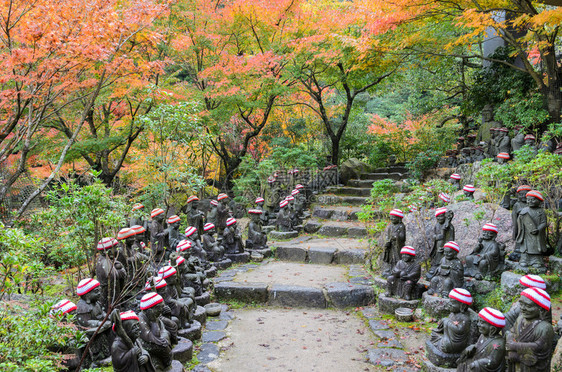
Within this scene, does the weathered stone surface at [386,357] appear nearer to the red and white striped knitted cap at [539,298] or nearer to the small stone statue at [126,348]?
the red and white striped knitted cap at [539,298]

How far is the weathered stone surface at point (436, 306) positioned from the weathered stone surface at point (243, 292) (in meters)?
3.15

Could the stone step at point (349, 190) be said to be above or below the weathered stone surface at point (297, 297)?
above

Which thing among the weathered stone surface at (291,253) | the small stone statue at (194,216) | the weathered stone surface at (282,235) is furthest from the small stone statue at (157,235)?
the weathered stone surface at (282,235)

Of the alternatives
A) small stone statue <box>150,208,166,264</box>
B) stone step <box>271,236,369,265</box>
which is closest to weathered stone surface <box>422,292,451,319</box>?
stone step <box>271,236,369,265</box>

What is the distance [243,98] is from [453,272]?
9.01 m

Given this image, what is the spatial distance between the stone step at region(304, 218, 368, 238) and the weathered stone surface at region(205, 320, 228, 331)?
6.04 metres

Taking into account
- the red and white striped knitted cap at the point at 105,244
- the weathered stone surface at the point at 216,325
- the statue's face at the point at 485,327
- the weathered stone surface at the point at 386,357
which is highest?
the red and white striped knitted cap at the point at 105,244

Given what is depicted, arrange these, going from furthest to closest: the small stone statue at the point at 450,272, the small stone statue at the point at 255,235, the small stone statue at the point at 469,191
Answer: the small stone statue at the point at 255,235, the small stone statue at the point at 469,191, the small stone statue at the point at 450,272

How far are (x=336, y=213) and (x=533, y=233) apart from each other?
757cm

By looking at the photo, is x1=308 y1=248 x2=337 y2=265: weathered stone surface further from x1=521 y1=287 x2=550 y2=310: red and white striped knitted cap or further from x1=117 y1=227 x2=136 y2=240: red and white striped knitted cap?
x1=521 y1=287 x2=550 y2=310: red and white striped knitted cap

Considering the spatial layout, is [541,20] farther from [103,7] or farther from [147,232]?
[147,232]

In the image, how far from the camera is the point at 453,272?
19.9 ft

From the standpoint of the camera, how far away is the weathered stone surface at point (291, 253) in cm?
1045

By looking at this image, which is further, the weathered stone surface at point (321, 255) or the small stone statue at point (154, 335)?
the weathered stone surface at point (321, 255)
